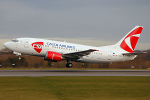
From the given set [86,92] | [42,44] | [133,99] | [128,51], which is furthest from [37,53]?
[133,99]

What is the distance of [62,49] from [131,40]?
40.6ft

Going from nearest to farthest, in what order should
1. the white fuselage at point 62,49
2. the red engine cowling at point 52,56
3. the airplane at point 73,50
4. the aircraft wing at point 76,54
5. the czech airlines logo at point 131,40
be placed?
the red engine cowling at point 52,56 → the aircraft wing at point 76,54 → the airplane at point 73,50 → the white fuselage at point 62,49 → the czech airlines logo at point 131,40

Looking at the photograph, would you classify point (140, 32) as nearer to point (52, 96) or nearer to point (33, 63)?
point (33, 63)

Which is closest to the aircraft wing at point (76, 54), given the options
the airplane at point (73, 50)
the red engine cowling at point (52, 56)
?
the airplane at point (73, 50)

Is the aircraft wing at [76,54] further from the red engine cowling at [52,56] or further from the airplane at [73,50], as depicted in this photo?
the red engine cowling at [52,56]

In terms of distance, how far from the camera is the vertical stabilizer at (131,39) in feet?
135

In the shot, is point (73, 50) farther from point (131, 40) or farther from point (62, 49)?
point (131, 40)

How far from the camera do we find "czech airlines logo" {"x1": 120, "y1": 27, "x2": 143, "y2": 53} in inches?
1614

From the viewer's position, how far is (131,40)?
135ft

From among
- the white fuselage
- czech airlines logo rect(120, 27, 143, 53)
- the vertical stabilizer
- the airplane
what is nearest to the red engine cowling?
the airplane

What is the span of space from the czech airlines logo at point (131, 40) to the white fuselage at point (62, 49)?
49.9 inches

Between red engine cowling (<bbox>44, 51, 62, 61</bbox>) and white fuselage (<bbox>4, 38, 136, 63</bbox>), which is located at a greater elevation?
white fuselage (<bbox>4, 38, 136, 63</bbox>)

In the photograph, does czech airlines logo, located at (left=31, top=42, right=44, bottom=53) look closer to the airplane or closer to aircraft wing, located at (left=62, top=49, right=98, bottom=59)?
the airplane

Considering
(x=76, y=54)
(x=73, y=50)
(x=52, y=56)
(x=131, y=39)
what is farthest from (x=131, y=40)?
(x=52, y=56)
